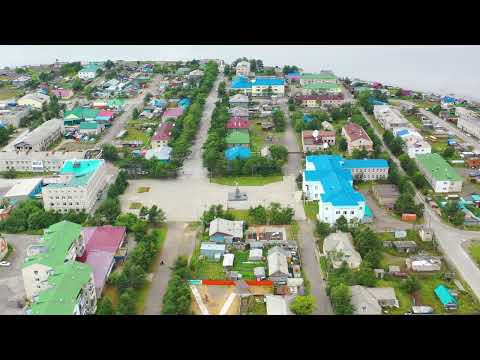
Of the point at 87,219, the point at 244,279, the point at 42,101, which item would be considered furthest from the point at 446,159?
the point at 42,101

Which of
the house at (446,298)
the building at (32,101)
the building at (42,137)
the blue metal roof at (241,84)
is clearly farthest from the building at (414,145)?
the building at (32,101)

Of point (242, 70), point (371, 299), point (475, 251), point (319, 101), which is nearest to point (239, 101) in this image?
point (319, 101)

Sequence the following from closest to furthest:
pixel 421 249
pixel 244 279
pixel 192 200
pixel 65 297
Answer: pixel 65 297 < pixel 244 279 < pixel 421 249 < pixel 192 200

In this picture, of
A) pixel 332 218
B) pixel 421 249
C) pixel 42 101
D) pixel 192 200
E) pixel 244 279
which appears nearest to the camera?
pixel 244 279

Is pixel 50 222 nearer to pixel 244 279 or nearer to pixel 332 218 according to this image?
pixel 244 279

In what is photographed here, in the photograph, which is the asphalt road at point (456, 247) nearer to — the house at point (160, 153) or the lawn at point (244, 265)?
the lawn at point (244, 265)

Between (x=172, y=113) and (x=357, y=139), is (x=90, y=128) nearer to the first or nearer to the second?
(x=172, y=113)
